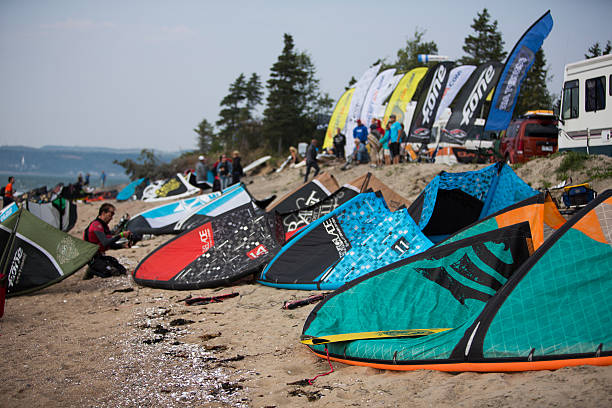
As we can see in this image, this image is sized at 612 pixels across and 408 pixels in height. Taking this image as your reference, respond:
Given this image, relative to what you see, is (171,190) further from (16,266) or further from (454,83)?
(16,266)

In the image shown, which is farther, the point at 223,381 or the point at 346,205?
the point at 346,205

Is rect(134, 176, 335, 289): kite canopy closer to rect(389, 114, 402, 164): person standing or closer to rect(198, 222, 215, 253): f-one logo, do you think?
rect(198, 222, 215, 253): f-one logo

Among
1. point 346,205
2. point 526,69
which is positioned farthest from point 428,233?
point 526,69

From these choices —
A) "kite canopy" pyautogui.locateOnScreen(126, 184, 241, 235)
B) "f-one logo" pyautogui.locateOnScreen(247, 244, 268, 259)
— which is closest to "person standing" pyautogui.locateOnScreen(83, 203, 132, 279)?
"f-one logo" pyautogui.locateOnScreen(247, 244, 268, 259)

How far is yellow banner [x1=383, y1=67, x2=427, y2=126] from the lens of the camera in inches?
758

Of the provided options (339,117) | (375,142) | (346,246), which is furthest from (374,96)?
(346,246)

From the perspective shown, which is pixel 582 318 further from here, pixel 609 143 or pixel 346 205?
pixel 609 143

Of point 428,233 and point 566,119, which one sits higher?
point 566,119

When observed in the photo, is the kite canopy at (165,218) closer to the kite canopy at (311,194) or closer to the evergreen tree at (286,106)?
the kite canopy at (311,194)

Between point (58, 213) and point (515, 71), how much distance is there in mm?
12513

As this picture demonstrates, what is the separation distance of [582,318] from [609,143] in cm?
946

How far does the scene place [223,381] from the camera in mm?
3650

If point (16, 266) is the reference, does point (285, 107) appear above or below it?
above

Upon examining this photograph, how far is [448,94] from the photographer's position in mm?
17000
